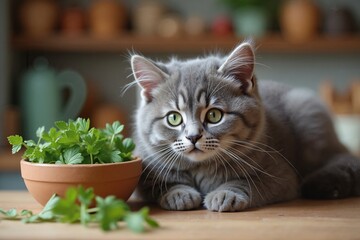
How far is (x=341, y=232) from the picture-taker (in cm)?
101

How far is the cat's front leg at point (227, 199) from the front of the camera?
1238 millimetres

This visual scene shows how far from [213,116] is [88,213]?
42 cm

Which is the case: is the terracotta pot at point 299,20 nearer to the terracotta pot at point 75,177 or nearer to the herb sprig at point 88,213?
the terracotta pot at point 75,177

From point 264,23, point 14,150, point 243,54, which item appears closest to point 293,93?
point 243,54

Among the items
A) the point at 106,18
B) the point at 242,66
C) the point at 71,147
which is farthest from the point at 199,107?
the point at 106,18

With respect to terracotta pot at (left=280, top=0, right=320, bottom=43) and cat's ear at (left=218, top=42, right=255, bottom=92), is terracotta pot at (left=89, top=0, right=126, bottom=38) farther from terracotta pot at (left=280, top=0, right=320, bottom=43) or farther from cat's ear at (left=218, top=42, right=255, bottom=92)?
cat's ear at (left=218, top=42, right=255, bottom=92)

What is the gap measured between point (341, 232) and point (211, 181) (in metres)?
0.45

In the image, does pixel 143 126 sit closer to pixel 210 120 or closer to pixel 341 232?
pixel 210 120

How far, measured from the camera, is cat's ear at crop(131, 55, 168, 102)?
4.57 feet

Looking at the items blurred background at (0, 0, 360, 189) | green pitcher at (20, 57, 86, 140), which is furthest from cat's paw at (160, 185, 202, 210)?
green pitcher at (20, 57, 86, 140)

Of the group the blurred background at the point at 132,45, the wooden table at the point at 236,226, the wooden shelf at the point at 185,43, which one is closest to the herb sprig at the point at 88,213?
the wooden table at the point at 236,226

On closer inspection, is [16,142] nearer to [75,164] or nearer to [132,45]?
[75,164]

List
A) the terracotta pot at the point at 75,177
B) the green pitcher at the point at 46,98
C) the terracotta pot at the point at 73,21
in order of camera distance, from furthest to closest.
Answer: the terracotta pot at the point at 73,21 → the green pitcher at the point at 46,98 → the terracotta pot at the point at 75,177

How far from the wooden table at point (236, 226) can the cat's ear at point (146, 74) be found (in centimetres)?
35
